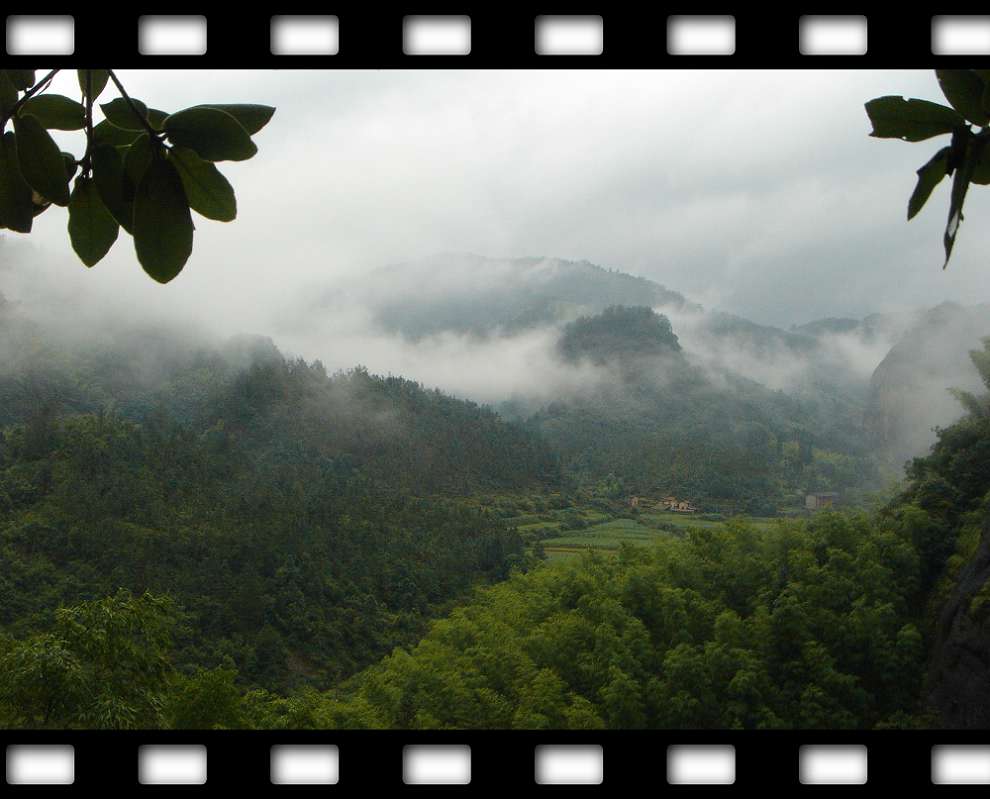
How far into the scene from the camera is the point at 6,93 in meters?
0.53

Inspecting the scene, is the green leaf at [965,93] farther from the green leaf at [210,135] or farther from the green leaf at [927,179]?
the green leaf at [210,135]

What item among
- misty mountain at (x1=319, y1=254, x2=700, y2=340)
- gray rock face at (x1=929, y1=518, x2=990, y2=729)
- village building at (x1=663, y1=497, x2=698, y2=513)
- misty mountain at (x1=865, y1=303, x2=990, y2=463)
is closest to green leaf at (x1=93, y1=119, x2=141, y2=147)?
gray rock face at (x1=929, y1=518, x2=990, y2=729)

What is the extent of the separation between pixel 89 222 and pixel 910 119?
1.83ft

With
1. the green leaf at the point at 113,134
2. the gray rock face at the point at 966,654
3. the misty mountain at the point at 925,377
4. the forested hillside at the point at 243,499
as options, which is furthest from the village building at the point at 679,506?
the green leaf at the point at 113,134

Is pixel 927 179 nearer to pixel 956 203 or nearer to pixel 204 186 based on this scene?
pixel 956 203

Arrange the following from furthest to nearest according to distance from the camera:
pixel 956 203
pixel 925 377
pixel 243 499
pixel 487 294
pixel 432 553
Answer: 1. pixel 487 294
2. pixel 243 499
3. pixel 432 553
4. pixel 925 377
5. pixel 956 203

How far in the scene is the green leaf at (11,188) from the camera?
1.66ft

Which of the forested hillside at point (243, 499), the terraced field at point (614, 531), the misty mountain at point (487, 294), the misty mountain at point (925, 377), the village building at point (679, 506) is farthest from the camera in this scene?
the misty mountain at point (487, 294)

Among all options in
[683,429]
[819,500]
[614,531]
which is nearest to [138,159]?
[819,500]

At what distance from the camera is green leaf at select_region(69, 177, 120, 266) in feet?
1.73

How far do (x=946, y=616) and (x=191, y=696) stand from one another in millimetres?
4429

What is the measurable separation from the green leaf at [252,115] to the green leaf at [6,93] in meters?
0.16

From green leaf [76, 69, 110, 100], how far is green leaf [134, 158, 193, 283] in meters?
0.13

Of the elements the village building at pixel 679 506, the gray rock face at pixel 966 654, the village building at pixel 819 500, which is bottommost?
the gray rock face at pixel 966 654
